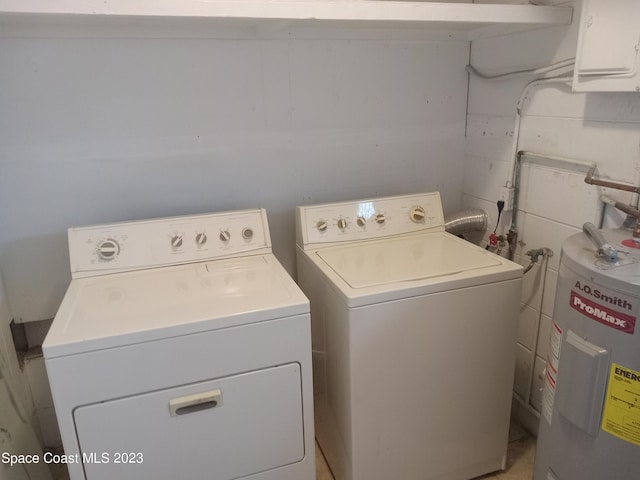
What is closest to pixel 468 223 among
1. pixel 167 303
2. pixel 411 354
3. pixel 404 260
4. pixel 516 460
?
pixel 404 260

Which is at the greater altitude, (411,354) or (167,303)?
(167,303)

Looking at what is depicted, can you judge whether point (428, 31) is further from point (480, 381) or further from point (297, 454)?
point (297, 454)

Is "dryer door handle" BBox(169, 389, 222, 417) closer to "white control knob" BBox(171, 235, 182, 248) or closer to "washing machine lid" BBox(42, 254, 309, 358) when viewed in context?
"washing machine lid" BBox(42, 254, 309, 358)

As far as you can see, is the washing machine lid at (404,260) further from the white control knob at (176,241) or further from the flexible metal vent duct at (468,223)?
the white control knob at (176,241)

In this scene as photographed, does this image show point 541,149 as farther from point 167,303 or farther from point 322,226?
point 167,303

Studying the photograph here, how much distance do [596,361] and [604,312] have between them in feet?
0.42

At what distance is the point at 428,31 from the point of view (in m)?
2.02

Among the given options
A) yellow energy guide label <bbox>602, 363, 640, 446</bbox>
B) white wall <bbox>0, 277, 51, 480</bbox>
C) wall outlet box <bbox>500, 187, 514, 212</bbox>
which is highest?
wall outlet box <bbox>500, 187, 514, 212</bbox>

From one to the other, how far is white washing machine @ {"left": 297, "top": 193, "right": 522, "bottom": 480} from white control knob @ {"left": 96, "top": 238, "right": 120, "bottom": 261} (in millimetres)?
672

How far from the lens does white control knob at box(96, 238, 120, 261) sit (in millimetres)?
1610

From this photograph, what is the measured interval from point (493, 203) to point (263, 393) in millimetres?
1296

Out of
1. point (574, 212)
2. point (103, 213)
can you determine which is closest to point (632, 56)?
point (574, 212)

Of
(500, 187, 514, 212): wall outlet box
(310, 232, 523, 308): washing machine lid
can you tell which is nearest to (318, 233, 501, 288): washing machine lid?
(310, 232, 523, 308): washing machine lid

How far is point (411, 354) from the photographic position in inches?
59.1
